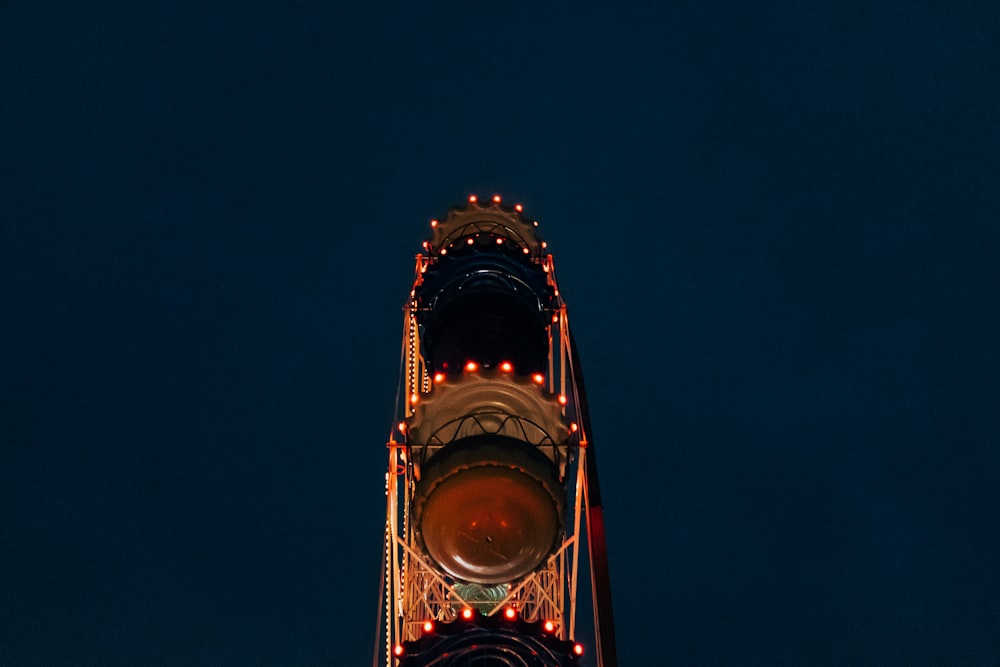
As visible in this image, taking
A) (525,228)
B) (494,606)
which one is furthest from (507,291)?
(494,606)

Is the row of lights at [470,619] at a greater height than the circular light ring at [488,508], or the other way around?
the circular light ring at [488,508]

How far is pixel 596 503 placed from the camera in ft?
56.8

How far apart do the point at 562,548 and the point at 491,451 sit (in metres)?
2.57

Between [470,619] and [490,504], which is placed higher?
[490,504]

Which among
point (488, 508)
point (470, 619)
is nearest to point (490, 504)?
point (488, 508)

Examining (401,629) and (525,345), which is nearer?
(401,629)

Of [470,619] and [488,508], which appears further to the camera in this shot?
[488,508]

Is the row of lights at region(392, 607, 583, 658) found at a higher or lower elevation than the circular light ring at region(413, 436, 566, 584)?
lower

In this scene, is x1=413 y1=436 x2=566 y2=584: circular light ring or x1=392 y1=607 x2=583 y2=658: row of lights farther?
x1=413 y1=436 x2=566 y2=584: circular light ring

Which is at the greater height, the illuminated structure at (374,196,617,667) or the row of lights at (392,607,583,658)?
the illuminated structure at (374,196,617,667)

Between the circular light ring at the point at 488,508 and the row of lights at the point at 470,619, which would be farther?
the circular light ring at the point at 488,508

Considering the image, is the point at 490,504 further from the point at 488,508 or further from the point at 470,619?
the point at 470,619

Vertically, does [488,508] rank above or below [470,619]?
above

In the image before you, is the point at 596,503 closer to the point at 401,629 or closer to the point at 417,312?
the point at 401,629
